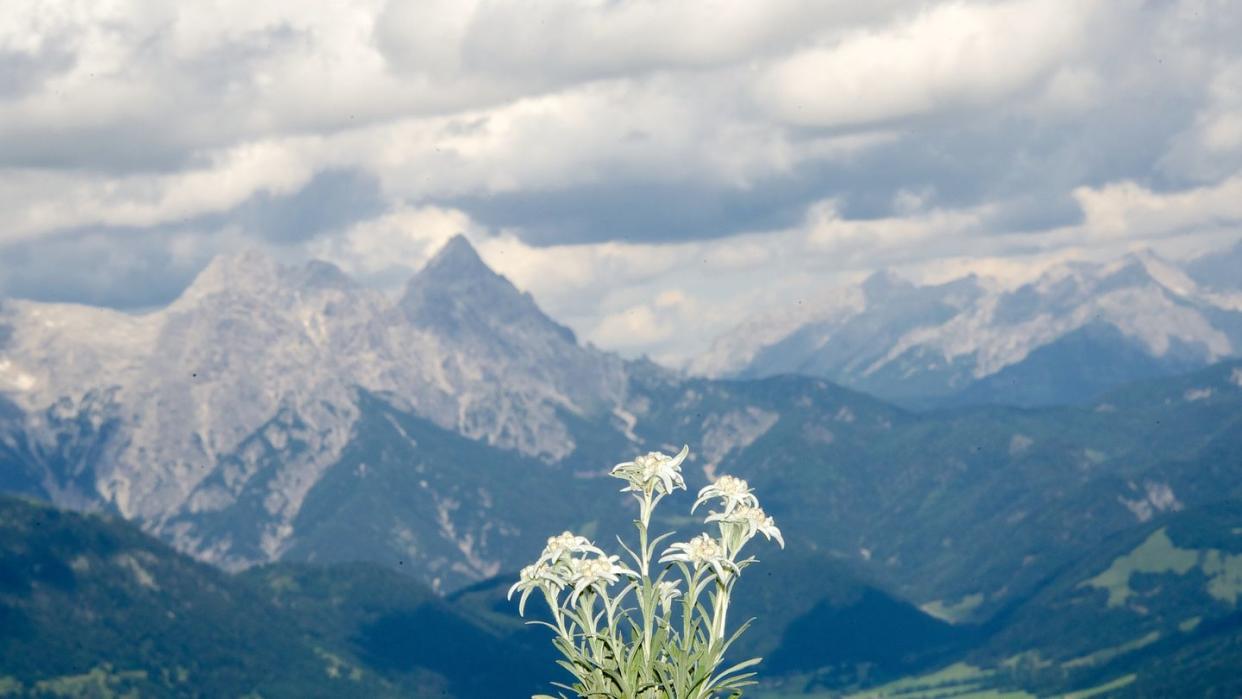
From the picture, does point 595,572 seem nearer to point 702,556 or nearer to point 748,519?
point 702,556

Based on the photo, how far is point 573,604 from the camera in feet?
120

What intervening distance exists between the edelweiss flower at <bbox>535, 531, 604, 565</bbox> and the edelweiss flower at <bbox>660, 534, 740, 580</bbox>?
5.25 feet

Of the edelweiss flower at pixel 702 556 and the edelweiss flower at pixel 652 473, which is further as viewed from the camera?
the edelweiss flower at pixel 652 473

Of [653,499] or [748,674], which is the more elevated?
[653,499]

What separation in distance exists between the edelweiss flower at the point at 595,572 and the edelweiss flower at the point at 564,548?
22 cm

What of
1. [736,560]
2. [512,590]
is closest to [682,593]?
[736,560]

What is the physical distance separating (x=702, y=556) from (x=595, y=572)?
2349 millimetres

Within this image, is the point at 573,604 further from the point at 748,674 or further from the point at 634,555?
the point at 748,674

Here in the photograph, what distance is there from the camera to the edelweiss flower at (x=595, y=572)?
3512 cm

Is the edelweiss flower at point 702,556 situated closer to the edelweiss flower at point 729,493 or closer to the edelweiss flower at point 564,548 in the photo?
the edelweiss flower at point 729,493

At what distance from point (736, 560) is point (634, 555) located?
2404 mm

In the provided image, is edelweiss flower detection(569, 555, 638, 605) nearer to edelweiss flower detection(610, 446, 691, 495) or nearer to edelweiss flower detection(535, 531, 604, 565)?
edelweiss flower detection(535, 531, 604, 565)

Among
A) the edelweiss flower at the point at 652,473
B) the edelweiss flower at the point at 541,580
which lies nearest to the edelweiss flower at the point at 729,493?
the edelweiss flower at the point at 652,473

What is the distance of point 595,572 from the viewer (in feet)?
116
